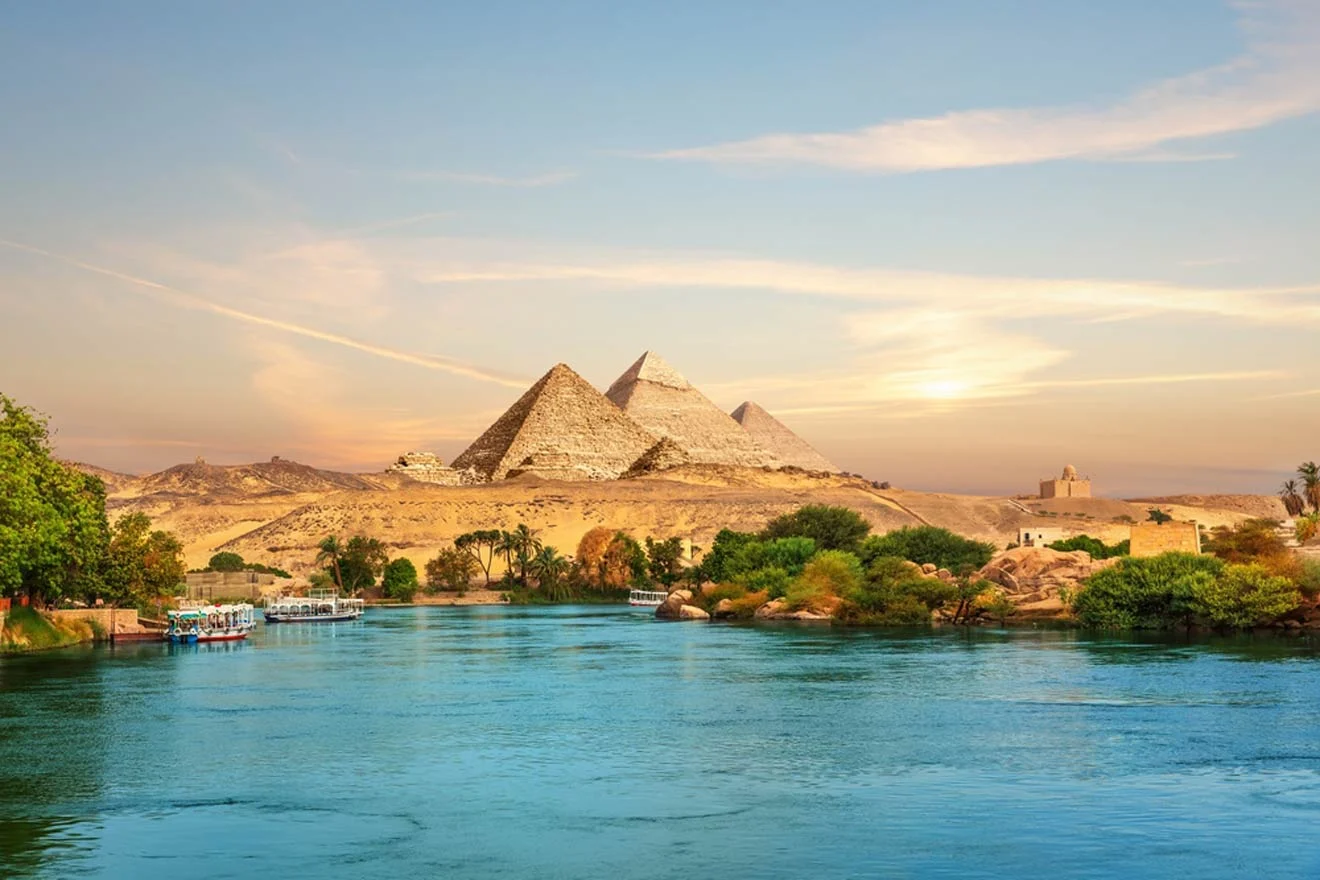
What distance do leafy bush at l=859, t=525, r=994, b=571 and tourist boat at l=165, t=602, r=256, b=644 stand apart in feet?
136

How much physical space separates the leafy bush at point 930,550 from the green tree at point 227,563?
9025 cm

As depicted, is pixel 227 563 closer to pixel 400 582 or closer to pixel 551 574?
pixel 400 582

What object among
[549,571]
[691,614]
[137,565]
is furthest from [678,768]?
[549,571]

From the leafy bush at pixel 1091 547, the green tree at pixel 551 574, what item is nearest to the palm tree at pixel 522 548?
the green tree at pixel 551 574

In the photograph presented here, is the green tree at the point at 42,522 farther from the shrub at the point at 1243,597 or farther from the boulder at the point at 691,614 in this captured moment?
the shrub at the point at 1243,597

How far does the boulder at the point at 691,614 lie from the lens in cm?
9812

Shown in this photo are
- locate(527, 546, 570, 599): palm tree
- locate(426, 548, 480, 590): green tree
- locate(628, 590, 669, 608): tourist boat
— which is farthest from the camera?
locate(426, 548, 480, 590): green tree

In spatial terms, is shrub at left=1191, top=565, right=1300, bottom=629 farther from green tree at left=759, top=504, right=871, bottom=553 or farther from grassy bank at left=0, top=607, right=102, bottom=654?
grassy bank at left=0, top=607, right=102, bottom=654

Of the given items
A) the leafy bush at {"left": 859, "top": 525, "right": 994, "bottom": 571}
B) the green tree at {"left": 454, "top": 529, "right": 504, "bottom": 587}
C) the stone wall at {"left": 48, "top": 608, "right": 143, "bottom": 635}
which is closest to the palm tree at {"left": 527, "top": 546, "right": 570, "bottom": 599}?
the green tree at {"left": 454, "top": 529, "right": 504, "bottom": 587}

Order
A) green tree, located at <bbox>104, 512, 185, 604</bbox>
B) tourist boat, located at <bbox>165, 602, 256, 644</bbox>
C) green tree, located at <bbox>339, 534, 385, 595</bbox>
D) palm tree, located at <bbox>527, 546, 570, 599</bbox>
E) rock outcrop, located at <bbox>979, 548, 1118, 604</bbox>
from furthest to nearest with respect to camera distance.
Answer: green tree, located at <bbox>339, 534, 385, 595</bbox>
palm tree, located at <bbox>527, 546, 570, 599</bbox>
rock outcrop, located at <bbox>979, 548, 1118, 604</bbox>
green tree, located at <bbox>104, 512, 185, 604</bbox>
tourist boat, located at <bbox>165, 602, 256, 644</bbox>

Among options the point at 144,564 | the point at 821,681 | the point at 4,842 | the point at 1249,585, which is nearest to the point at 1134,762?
the point at 821,681

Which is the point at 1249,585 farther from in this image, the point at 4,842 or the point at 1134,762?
the point at 4,842

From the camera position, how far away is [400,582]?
14388 cm

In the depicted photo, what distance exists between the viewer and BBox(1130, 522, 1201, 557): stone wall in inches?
3145
